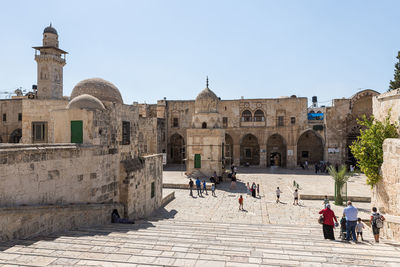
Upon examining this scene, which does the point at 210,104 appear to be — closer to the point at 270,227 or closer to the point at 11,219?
the point at 270,227

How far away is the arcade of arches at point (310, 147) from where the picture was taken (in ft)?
102

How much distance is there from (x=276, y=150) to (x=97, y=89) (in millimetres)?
23786

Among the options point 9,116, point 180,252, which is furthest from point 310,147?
point 9,116

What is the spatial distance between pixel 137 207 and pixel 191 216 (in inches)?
102

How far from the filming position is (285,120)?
2894 centimetres

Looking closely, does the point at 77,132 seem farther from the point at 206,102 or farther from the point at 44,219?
the point at 206,102

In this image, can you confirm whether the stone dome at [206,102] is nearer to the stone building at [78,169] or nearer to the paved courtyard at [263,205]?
the paved courtyard at [263,205]

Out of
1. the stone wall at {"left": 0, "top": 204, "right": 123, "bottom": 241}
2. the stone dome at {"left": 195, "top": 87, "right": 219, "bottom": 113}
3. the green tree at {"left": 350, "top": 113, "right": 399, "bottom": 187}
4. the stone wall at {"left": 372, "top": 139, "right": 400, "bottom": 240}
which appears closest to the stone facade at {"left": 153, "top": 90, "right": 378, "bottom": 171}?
the stone dome at {"left": 195, "top": 87, "right": 219, "bottom": 113}

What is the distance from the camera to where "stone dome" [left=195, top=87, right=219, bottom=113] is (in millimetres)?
22359

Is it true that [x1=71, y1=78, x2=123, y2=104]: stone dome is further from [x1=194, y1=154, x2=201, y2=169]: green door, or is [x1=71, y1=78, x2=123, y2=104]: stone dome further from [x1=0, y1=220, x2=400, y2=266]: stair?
[x1=194, y1=154, x2=201, y2=169]: green door

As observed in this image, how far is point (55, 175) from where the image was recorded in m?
7.16

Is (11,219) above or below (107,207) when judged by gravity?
above

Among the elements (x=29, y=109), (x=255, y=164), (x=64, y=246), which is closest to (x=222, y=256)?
(x=64, y=246)

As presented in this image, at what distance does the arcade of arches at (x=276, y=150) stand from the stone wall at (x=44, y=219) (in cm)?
2545
